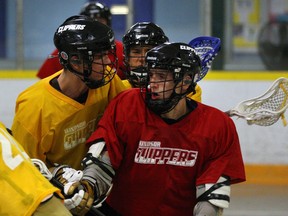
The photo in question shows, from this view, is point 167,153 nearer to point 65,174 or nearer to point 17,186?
point 65,174

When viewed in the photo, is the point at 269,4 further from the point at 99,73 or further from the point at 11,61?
the point at 99,73

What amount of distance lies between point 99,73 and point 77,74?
0.09 metres

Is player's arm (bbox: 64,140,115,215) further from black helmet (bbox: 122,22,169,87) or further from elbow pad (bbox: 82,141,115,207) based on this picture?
black helmet (bbox: 122,22,169,87)

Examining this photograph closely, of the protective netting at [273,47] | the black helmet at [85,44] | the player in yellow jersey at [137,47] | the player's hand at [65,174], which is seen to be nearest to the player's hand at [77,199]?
the player's hand at [65,174]

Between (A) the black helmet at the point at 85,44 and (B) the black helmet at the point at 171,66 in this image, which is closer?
(B) the black helmet at the point at 171,66

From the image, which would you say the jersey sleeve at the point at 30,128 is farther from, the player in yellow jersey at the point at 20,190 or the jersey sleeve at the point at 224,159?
the player in yellow jersey at the point at 20,190

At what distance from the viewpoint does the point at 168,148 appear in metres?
3.31

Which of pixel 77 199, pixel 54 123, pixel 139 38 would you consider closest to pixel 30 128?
pixel 54 123

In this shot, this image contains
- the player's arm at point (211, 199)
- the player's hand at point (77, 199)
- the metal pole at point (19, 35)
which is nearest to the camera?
the player's hand at point (77, 199)

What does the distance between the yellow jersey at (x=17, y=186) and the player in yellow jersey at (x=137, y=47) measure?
1655mm

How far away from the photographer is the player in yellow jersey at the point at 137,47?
3.88m

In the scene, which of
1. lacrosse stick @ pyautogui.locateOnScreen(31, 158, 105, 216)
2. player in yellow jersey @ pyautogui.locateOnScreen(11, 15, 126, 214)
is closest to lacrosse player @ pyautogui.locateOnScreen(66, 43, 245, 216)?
lacrosse stick @ pyautogui.locateOnScreen(31, 158, 105, 216)

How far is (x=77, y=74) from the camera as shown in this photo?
348 centimetres

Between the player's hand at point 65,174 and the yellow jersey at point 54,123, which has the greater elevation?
the yellow jersey at point 54,123
